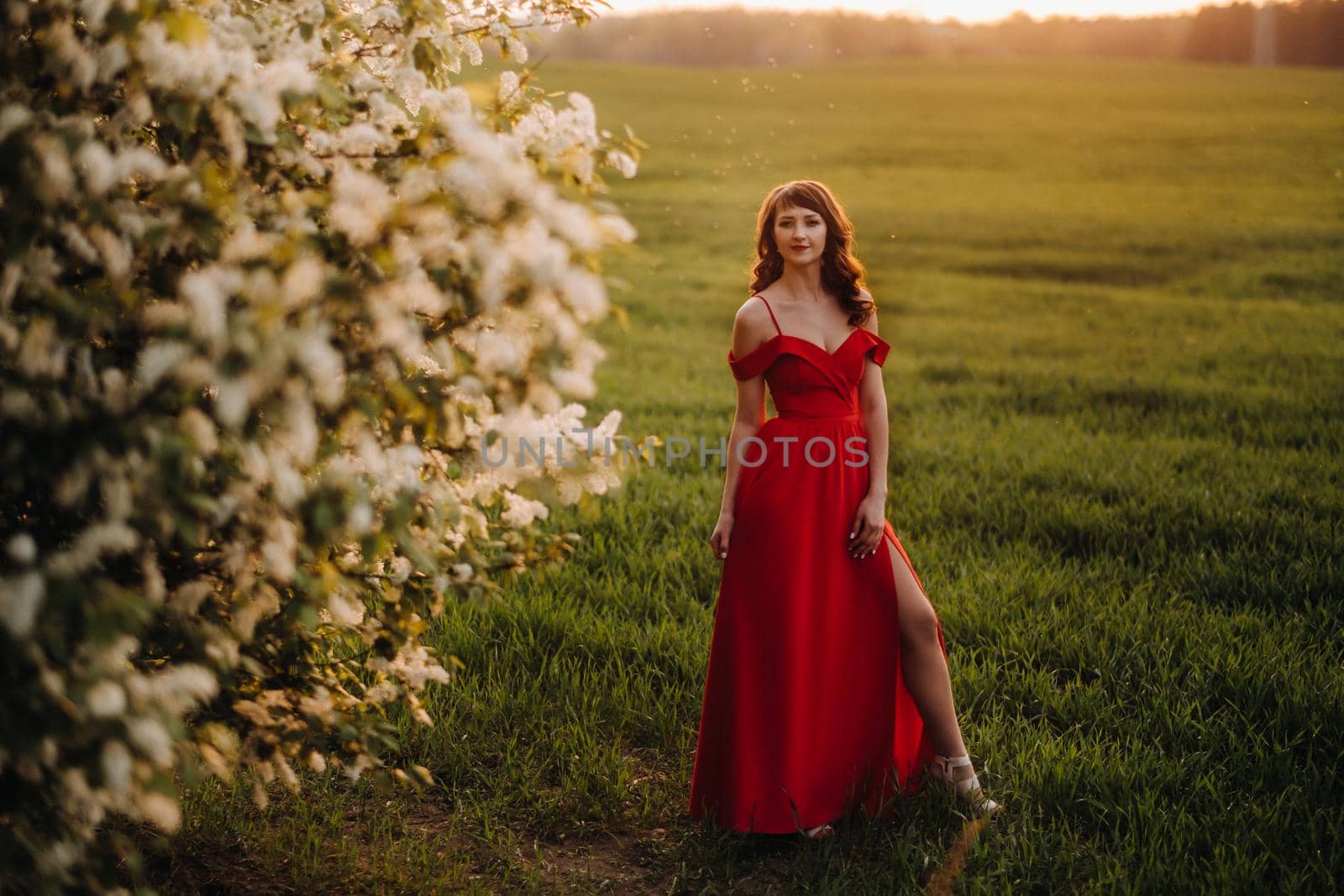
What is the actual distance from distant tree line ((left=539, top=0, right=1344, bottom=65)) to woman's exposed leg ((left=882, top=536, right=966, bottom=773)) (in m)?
38.1

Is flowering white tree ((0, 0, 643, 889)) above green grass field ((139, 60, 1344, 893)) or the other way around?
above

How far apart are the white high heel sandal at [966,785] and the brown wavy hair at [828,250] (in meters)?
1.69

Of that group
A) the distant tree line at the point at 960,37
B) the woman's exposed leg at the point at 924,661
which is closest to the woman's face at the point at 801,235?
the woman's exposed leg at the point at 924,661

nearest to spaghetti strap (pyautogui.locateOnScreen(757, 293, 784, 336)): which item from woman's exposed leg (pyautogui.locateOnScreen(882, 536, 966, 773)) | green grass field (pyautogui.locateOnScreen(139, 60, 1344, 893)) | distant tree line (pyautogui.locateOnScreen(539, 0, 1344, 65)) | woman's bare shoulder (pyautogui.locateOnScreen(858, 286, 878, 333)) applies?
woman's bare shoulder (pyautogui.locateOnScreen(858, 286, 878, 333))

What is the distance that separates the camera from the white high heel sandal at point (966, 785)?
370 centimetres

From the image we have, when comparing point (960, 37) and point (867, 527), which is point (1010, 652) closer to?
point (867, 527)

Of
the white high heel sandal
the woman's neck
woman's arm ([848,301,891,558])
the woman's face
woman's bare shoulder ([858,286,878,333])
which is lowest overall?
the white high heel sandal

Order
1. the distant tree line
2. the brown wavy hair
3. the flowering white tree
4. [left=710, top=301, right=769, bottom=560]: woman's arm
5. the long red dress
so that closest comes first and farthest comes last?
the flowering white tree, the long red dress, [left=710, top=301, right=769, bottom=560]: woman's arm, the brown wavy hair, the distant tree line

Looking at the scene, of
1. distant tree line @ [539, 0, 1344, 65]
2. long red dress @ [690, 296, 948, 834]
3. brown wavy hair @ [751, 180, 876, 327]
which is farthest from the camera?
distant tree line @ [539, 0, 1344, 65]

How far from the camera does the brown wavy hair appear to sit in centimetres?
384

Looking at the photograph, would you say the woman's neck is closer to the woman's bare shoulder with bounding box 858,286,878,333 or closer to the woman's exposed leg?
the woman's bare shoulder with bounding box 858,286,878,333

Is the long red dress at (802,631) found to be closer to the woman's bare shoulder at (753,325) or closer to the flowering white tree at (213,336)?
the woman's bare shoulder at (753,325)

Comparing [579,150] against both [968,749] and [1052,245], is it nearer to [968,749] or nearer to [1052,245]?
[968,749]

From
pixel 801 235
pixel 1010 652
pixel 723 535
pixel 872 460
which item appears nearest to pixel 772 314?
pixel 801 235
